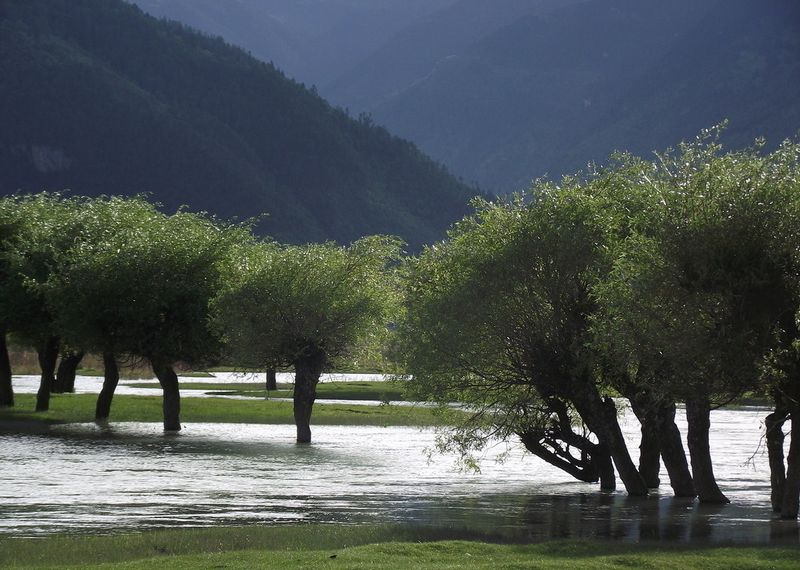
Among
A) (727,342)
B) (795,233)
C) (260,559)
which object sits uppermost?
(795,233)

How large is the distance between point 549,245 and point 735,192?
10.8m

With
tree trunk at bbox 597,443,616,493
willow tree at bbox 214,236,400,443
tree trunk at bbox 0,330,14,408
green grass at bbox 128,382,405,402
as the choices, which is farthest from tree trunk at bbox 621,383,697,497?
green grass at bbox 128,382,405,402

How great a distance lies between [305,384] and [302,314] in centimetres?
442

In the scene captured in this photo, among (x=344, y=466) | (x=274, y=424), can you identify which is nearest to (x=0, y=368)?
(x=274, y=424)

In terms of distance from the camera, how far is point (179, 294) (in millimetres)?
72375

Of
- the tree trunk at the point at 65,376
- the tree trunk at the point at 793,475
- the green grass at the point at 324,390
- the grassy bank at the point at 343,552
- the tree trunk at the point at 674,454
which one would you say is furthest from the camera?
the green grass at the point at 324,390

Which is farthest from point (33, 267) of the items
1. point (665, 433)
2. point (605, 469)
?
point (665, 433)

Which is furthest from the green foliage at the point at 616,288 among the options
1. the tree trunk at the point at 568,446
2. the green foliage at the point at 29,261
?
the green foliage at the point at 29,261

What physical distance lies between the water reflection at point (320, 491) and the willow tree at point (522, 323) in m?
3.51

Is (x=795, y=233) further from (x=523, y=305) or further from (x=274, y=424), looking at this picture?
(x=274, y=424)

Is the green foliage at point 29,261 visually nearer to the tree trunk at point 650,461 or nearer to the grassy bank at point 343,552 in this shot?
the tree trunk at point 650,461

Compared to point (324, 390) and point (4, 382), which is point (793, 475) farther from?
point (324, 390)

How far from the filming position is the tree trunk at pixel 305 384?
224 feet

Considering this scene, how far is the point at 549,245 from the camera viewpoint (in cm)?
4303
